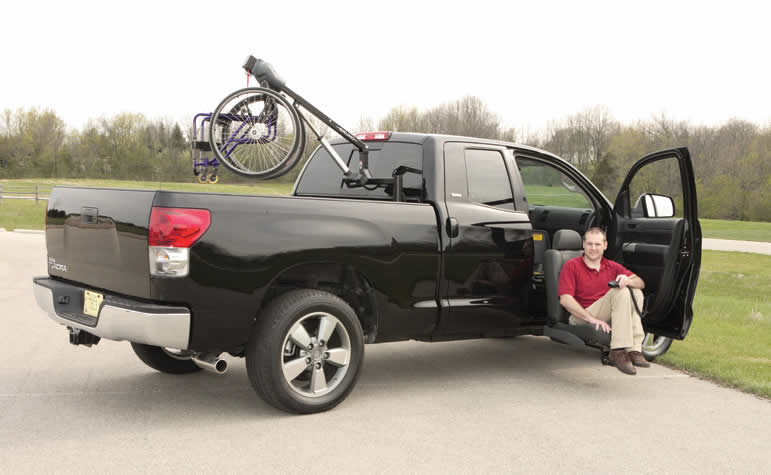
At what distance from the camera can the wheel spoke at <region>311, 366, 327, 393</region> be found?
4785 millimetres

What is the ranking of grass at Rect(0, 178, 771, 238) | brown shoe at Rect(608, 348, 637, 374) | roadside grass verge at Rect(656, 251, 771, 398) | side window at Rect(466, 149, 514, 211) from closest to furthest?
brown shoe at Rect(608, 348, 637, 374) < grass at Rect(0, 178, 771, 238) < side window at Rect(466, 149, 514, 211) < roadside grass verge at Rect(656, 251, 771, 398)

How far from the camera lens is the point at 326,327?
480 cm

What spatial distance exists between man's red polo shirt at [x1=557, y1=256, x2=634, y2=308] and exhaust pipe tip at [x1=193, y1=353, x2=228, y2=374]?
2.85 meters

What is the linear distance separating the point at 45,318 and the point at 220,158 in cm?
382

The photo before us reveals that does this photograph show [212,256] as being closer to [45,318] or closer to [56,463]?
[56,463]

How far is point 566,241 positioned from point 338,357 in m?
2.47

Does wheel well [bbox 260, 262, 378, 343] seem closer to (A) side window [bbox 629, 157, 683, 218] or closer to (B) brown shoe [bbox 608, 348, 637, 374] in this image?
(B) brown shoe [bbox 608, 348, 637, 374]

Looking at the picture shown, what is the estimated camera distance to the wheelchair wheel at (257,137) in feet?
18.9

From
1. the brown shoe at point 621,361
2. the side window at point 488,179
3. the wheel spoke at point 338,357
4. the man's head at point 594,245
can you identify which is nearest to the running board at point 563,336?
the brown shoe at point 621,361

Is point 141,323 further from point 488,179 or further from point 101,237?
point 488,179

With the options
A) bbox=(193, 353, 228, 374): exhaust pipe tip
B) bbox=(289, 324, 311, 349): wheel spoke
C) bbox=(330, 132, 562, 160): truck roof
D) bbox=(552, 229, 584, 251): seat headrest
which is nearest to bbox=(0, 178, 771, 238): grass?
bbox=(552, 229, 584, 251): seat headrest

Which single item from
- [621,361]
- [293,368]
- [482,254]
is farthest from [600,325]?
[293,368]

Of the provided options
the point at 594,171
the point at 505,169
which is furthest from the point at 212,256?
the point at 594,171

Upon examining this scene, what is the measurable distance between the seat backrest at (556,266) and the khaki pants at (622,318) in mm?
259
